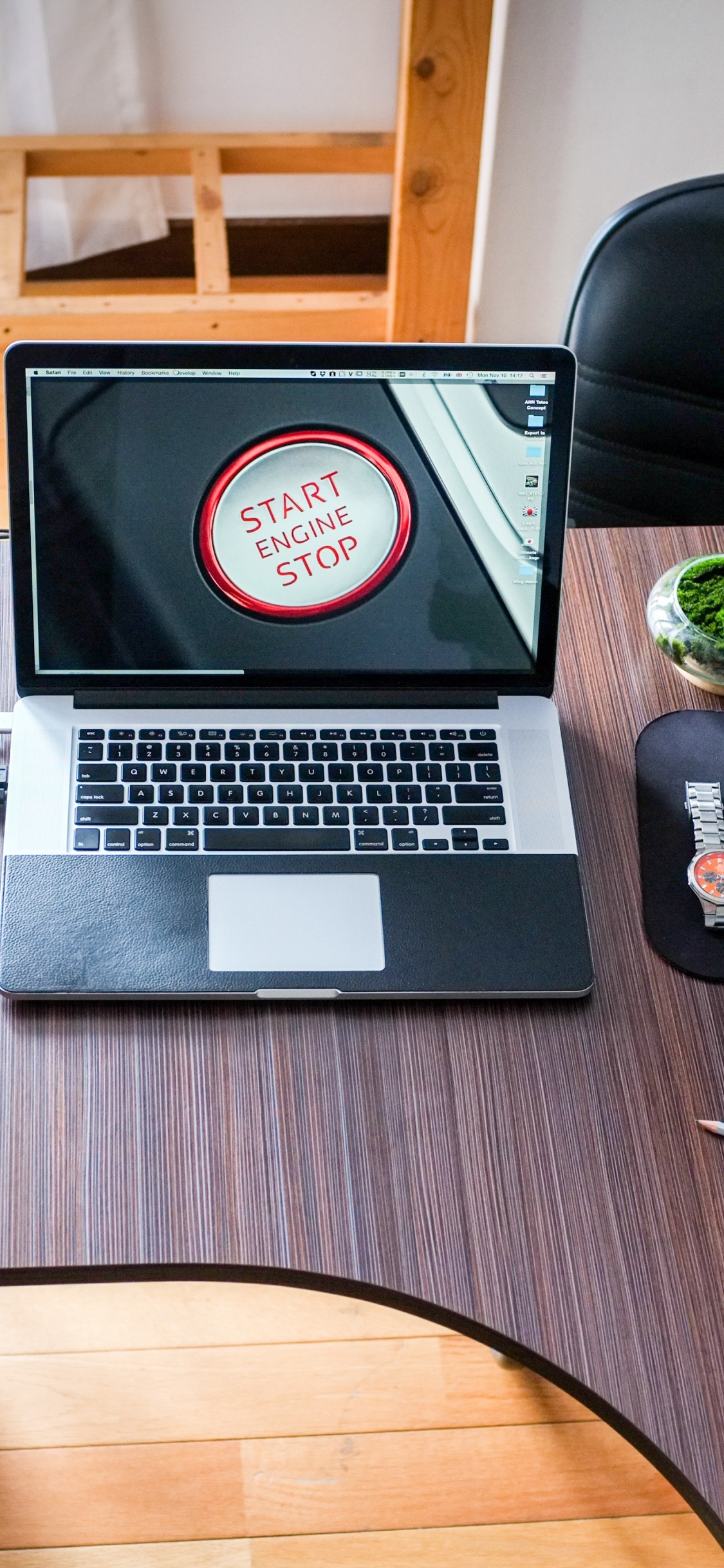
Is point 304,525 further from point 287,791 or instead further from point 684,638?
point 684,638

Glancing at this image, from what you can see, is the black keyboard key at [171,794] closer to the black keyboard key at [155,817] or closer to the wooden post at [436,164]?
the black keyboard key at [155,817]

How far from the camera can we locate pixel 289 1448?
1.26 metres

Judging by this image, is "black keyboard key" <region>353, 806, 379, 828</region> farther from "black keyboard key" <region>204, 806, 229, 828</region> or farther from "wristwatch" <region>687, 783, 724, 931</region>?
"wristwatch" <region>687, 783, 724, 931</region>

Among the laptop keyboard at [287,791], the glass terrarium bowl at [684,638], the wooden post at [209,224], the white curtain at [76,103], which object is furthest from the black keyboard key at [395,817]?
the white curtain at [76,103]

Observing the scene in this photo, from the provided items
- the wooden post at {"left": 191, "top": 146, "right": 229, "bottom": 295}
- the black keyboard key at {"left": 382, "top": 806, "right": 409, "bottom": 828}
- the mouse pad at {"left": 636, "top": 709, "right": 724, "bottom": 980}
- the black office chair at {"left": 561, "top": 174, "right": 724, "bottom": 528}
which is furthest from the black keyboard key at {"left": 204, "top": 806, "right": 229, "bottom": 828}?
the wooden post at {"left": 191, "top": 146, "right": 229, "bottom": 295}

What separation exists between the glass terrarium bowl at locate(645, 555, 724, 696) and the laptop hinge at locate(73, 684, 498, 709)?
0.52 ft

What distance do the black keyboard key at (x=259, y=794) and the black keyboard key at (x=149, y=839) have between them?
0.21ft

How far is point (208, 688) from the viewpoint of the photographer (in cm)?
88

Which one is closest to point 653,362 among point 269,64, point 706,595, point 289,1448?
point 706,595

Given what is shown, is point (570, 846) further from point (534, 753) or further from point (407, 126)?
point (407, 126)

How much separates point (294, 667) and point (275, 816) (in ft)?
0.36

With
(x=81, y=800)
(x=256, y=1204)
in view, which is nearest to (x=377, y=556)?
(x=81, y=800)

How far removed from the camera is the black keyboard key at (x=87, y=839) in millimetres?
813

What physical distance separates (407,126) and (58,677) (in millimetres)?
1308
